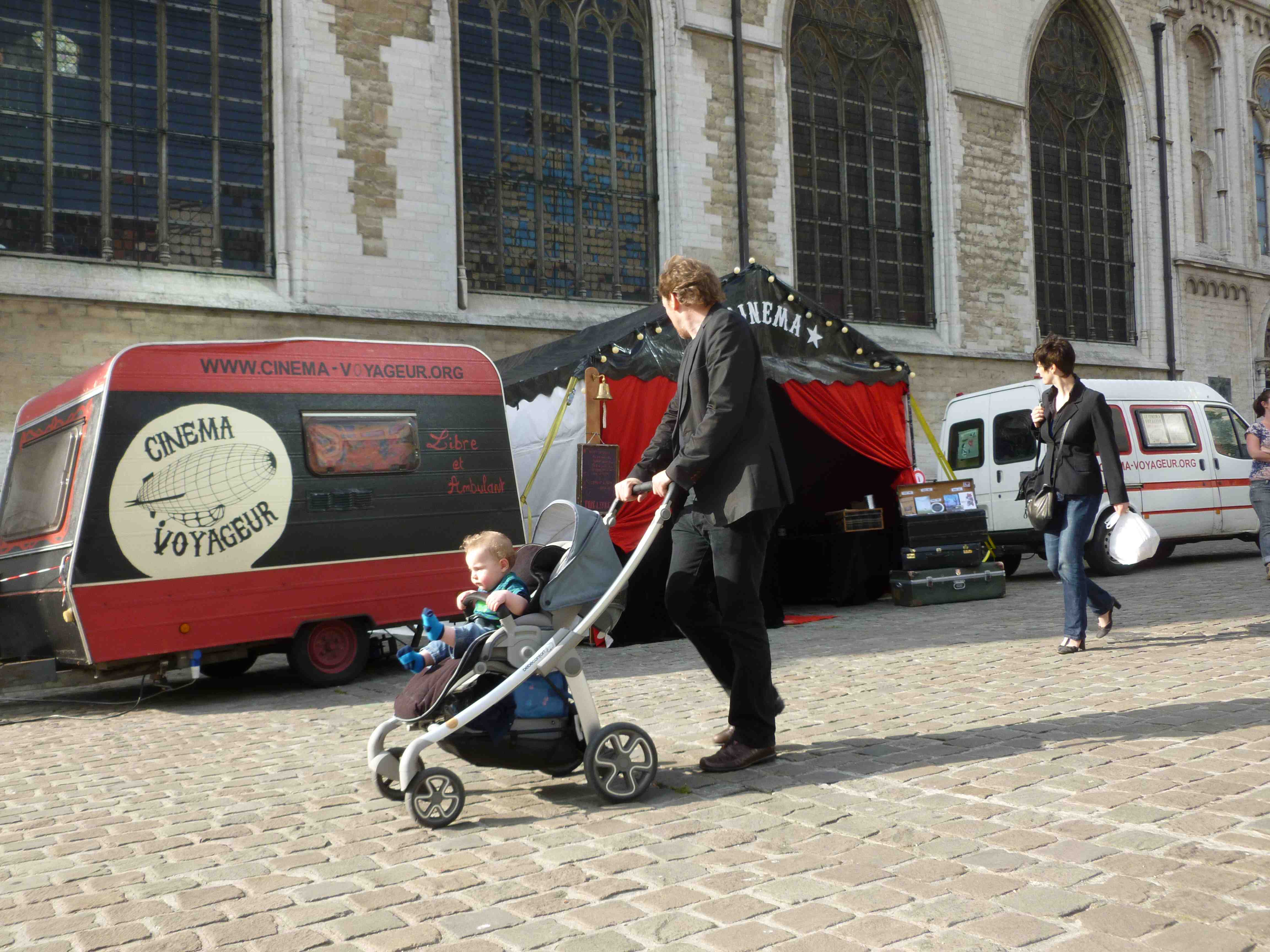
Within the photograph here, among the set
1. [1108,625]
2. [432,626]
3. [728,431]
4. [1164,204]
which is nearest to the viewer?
[432,626]

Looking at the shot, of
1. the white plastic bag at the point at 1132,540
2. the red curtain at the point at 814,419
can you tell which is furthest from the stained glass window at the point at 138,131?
the white plastic bag at the point at 1132,540

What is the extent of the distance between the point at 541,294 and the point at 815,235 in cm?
570

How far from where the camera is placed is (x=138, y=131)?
14.0 m

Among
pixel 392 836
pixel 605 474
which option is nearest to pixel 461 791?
pixel 392 836

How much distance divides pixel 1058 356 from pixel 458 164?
1057 centimetres

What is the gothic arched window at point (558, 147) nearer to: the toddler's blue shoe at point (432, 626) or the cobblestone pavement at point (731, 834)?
the cobblestone pavement at point (731, 834)

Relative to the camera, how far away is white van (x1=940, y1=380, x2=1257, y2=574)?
550 inches

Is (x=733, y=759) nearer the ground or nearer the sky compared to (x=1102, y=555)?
nearer the ground

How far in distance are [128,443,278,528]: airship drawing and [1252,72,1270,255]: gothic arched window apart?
27.0m

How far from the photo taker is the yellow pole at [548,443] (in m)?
9.74

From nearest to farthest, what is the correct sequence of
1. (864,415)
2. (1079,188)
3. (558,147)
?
1. (864,415)
2. (558,147)
3. (1079,188)

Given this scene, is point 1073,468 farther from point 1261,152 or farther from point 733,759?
point 1261,152

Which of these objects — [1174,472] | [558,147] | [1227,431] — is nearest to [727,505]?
[1174,472]

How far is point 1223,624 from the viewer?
27.9 feet
